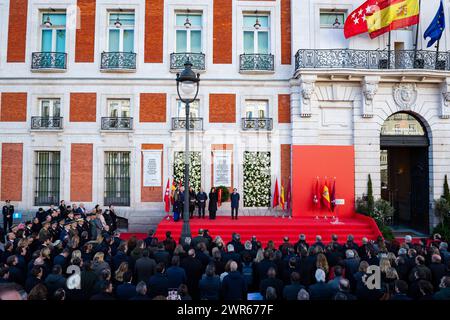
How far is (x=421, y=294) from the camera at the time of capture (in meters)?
4.94

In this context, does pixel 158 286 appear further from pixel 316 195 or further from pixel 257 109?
pixel 257 109

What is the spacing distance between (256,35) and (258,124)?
4.48 metres

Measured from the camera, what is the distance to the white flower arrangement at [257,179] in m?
15.8

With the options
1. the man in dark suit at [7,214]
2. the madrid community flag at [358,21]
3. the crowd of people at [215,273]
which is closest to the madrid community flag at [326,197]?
the crowd of people at [215,273]

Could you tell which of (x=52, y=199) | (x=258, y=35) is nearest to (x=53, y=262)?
(x=52, y=199)

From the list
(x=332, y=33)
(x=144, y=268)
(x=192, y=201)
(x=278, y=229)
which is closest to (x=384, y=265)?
(x=144, y=268)

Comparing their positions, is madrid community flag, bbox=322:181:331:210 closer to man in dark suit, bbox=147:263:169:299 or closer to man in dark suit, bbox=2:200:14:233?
man in dark suit, bbox=147:263:169:299

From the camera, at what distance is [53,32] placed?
1620 cm

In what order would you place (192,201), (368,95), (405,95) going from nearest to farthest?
(192,201), (368,95), (405,95)

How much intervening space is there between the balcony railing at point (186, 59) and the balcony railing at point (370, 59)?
181 inches

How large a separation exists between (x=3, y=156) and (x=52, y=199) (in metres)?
3.06

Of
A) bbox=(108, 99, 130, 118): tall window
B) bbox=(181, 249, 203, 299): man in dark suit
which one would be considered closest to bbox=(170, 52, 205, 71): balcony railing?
bbox=(108, 99, 130, 118): tall window

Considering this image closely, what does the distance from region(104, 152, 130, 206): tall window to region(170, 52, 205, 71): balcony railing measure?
4843mm

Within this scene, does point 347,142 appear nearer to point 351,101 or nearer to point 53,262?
point 351,101
